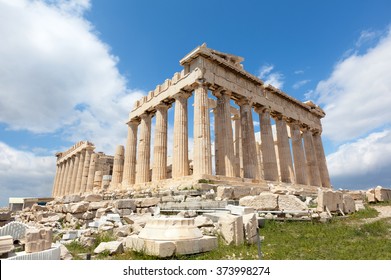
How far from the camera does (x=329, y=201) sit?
10.5 meters

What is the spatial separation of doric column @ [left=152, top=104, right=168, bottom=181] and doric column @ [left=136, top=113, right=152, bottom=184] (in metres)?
2.29

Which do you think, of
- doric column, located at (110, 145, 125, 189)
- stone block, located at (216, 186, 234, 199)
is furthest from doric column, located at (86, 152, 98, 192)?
stone block, located at (216, 186, 234, 199)

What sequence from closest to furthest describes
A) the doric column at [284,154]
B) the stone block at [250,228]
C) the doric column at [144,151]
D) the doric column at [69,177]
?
1. the stone block at [250,228]
2. the doric column at [144,151]
3. the doric column at [284,154]
4. the doric column at [69,177]

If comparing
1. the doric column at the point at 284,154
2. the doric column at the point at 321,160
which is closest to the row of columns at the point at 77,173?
the doric column at the point at 284,154

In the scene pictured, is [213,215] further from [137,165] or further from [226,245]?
[137,165]

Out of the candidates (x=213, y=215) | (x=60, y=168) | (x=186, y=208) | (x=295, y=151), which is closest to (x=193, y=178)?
(x=186, y=208)

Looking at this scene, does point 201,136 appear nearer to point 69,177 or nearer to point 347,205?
point 347,205

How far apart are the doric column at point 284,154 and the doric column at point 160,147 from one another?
41.1 ft

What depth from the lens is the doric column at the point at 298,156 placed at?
29516 millimetres

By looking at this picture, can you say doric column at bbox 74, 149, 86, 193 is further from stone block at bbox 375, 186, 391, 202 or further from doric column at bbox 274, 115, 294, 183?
stone block at bbox 375, 186, 391, 202

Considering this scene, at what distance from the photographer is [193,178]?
59.6ft

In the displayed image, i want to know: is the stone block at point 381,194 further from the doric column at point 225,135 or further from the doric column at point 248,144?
the doric column at point 225,135

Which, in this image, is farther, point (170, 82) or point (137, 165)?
point (137, 165)

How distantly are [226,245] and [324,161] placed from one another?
32.6m
